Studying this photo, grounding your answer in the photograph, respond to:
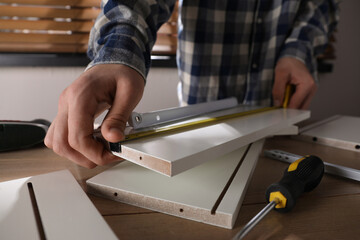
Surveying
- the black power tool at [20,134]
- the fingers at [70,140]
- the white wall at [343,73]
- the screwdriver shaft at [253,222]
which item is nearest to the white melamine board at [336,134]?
the screwdriver shaft at [253,222]

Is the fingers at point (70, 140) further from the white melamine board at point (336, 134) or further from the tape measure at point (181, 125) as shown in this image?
the white melamine board at point (336, 134)

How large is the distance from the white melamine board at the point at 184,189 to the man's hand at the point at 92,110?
0.05 meters

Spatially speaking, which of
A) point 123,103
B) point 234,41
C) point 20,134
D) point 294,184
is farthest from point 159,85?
point 294,184

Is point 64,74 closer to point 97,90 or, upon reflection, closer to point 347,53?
point 97,90

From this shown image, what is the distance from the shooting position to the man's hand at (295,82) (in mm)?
938

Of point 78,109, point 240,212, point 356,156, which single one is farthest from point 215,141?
point 356,156

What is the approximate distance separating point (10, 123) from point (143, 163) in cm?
43

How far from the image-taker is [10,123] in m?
0.61

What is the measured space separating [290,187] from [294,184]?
13 millimetres

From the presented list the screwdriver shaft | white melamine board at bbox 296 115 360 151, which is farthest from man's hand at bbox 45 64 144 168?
white melamine board at bbox 296 115 360 151

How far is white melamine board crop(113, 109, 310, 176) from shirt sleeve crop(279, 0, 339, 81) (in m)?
0.57

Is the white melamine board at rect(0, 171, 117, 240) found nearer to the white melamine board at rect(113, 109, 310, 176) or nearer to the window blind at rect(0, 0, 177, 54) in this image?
the white melamine board at rect(113, 109, 310, 176)

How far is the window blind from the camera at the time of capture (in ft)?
→ 3.88

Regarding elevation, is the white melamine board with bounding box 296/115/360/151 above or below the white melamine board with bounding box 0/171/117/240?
below
